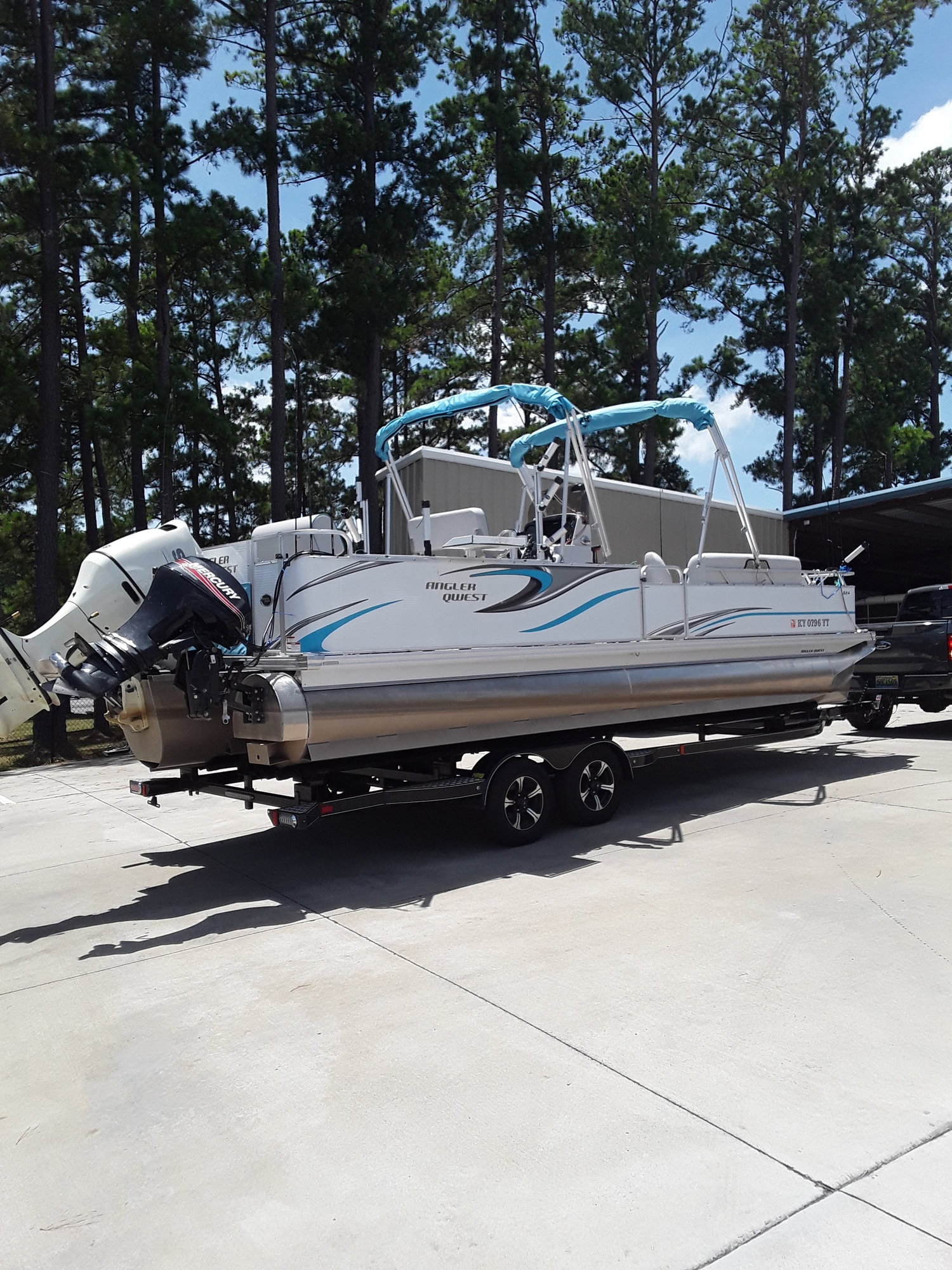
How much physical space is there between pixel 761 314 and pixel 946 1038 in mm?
28704

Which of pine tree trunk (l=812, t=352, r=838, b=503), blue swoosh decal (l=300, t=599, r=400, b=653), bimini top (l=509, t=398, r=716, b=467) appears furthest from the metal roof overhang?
blue swoosh decal (l=300, t=599, r=400, b=653)

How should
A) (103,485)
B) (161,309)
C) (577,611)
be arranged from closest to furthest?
(577,611) → (161,309) → (103,485)

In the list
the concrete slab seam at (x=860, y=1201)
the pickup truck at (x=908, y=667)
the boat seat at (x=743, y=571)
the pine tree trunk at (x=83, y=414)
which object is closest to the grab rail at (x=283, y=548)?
the boat seat at (x=743, y=571)

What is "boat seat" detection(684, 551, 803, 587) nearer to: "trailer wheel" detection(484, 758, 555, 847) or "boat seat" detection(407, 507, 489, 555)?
"boat seat" detection(407, 507, 489, 555)

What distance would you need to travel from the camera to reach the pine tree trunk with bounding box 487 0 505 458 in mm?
22562

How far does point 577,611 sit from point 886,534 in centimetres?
1768

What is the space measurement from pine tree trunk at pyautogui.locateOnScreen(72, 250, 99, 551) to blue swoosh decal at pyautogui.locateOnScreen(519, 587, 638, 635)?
41.4ft

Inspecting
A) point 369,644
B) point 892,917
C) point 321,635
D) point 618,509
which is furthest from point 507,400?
point 618,509

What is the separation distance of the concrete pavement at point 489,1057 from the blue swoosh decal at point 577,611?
1602 mm

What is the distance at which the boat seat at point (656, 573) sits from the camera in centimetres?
838

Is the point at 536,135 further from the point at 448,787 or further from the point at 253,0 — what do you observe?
the point at 448,787

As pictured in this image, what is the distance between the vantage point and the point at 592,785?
7816 mm

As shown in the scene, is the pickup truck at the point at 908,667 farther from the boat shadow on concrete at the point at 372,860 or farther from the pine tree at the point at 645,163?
the pine tree at the point at 645,163

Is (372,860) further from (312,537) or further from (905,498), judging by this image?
(905,498)
